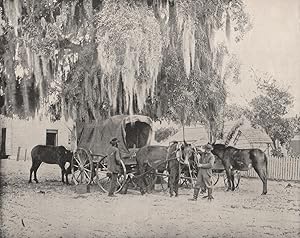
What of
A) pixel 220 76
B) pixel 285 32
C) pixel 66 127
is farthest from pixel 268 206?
pixel 66 127

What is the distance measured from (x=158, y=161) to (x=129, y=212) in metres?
0.38

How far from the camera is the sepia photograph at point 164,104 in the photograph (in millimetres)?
3260

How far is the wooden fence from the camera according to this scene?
3.31 metres

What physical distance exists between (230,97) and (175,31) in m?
0.55

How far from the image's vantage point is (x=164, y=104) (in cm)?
334

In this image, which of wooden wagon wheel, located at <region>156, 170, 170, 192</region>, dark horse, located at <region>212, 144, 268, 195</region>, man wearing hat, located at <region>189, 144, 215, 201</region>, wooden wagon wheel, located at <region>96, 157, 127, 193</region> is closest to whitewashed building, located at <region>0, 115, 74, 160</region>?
wooden wagon wheel, located at <region>96, 157, 127, 193</region>

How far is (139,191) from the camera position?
3314mm

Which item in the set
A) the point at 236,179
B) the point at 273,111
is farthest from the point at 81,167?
the point at 273,111

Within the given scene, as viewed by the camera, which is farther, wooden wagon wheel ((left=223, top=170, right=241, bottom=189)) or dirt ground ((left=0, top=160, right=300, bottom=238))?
wooden wagon wheel ((left=223, top=170, right=241, bottom=189))

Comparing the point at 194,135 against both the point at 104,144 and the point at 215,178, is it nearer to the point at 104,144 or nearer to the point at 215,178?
the point at 215,178

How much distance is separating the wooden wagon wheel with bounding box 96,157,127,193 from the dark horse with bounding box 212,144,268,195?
0.59 metres

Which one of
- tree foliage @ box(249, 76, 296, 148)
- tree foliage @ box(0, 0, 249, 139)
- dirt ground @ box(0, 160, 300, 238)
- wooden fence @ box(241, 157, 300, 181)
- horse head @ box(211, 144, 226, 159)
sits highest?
tree foliage @ box(0, 0, 249, 139)

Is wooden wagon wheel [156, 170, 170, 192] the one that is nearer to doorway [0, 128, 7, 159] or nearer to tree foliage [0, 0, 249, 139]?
tree foliage [0, 0, 249, 139]

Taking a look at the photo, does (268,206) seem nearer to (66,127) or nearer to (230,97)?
(230,97)
